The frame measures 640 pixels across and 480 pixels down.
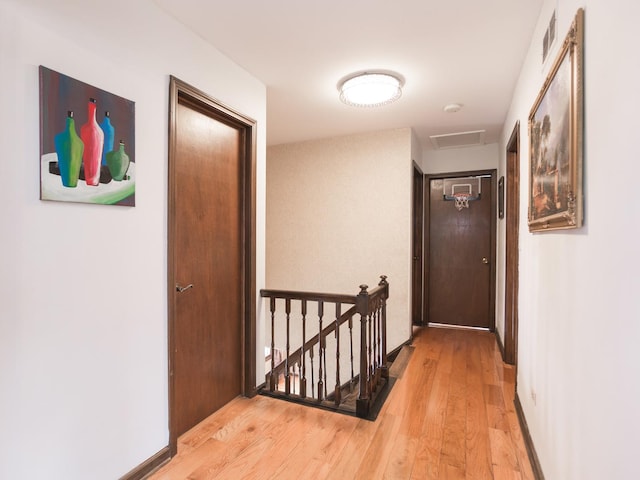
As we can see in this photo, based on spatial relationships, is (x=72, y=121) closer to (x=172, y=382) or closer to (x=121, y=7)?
(x=121, y=7)

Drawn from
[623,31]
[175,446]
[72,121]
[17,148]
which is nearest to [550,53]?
[623,31]

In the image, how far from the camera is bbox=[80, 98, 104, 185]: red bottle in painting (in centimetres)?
153

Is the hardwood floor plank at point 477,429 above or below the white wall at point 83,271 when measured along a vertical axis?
below

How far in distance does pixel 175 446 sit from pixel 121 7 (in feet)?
7.50

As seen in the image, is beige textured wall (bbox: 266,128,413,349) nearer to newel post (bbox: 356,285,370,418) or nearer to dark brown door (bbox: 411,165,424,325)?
dark brown door (bbox: 411,165,424,325)

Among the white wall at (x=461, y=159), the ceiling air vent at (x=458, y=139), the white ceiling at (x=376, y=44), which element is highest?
the white ceiling at (x=376, y=44)

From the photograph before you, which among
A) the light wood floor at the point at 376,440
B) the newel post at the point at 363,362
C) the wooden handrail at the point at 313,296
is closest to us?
the light wood floor at the point at 376,440

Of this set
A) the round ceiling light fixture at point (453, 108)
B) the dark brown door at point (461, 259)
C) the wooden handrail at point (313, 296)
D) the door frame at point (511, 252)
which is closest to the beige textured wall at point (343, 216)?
the round ceiling light fixture at point (453, 108)

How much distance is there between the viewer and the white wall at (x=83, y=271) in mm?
1326

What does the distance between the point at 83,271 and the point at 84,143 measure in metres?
0.55

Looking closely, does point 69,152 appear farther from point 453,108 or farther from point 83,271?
point 453,108

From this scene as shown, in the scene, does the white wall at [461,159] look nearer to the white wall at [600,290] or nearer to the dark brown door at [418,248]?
the dark brown door at [418,248]

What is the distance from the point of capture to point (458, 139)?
435cm

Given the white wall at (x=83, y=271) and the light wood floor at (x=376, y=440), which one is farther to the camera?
the light wood floor at (x=376, y=440)
